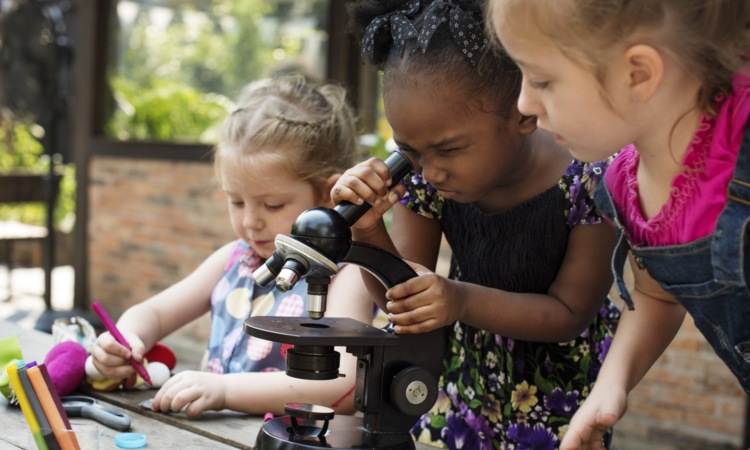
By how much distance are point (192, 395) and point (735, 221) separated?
1.08 m

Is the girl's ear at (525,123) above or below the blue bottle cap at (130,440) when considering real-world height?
above

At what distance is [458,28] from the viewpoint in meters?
1.77

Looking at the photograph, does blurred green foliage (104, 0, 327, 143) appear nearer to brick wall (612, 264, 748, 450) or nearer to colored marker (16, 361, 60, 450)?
brick wall (612, 264, 748, 450)

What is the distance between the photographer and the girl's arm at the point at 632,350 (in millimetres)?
1503

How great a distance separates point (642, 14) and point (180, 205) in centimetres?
594

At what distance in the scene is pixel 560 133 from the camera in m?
1.40

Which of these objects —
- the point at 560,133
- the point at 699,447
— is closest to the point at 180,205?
the point at 699,447

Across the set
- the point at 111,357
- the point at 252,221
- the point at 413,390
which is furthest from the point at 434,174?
the point at 111,357

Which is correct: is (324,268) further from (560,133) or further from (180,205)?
(180,205)

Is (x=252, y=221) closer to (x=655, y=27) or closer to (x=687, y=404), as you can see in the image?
(x=655, y=27)

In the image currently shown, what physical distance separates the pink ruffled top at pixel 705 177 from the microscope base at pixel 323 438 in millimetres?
543

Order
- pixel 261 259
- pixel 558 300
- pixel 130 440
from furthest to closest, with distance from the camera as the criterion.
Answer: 1. pixel 261 259
2. pixel 558 300
3. pixel 130 440

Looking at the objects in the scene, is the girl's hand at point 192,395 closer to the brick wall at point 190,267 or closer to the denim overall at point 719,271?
the denim overall at point 719,271

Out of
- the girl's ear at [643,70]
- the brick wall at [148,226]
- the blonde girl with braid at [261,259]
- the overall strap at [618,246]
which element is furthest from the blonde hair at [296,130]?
the brick wall at [148,226]
